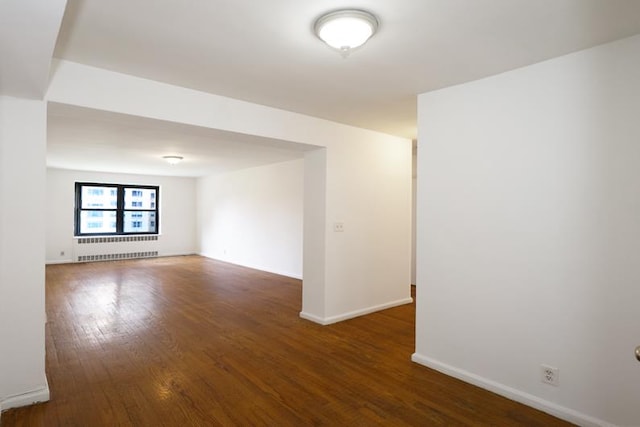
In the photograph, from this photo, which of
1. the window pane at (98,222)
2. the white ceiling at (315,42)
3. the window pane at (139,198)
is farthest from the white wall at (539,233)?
the window pane at (98,222)

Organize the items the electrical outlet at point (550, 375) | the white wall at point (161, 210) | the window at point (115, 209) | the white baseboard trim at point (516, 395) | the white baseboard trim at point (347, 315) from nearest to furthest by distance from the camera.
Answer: the white baseboard trim at point (516, 395)
the electrical outlet at point (550, 375)
the white baseboard trim at point (347, 315)
the white wall at point (161, 210)
the window at point (115, 209)

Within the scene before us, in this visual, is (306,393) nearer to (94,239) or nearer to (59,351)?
(59,351)

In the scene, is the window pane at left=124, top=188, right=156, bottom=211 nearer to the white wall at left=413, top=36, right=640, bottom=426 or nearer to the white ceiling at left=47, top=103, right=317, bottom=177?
the white ceiling at left=47, top=103, right=317, bottom=177

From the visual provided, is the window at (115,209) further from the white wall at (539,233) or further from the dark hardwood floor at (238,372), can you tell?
the white wall at (539,233)

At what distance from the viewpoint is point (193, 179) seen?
10461mm

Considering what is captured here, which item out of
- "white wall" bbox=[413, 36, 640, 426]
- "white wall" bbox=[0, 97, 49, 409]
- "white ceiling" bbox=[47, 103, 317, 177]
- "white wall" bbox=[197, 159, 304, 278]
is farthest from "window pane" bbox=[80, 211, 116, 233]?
"white wall" bbox=[413, 36, 640, 426]

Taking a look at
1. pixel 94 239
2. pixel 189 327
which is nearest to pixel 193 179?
pixel 94 239

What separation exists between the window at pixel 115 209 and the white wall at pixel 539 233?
28.9ft

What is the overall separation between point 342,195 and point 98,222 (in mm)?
7817

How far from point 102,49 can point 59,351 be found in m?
2.66

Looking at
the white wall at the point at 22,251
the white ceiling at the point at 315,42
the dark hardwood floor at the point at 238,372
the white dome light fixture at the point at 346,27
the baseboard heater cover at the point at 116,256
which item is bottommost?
the dark hardwood floor at the point at 238,372

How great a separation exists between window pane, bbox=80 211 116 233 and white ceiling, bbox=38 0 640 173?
7.45 metres

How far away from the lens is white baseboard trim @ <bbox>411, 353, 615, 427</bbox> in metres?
2.11

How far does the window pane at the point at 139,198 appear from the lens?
30.9 ft
